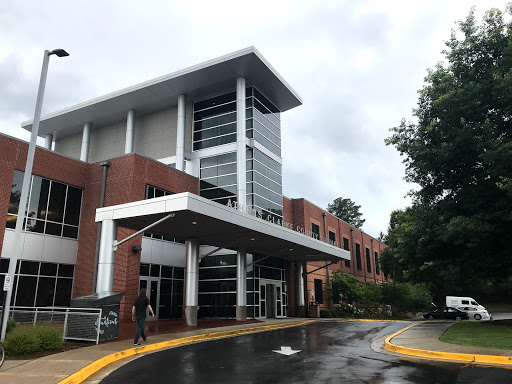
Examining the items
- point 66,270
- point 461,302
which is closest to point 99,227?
point 66,270

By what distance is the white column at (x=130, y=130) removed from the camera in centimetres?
3334

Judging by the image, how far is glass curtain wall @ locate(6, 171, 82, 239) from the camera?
70.2ft

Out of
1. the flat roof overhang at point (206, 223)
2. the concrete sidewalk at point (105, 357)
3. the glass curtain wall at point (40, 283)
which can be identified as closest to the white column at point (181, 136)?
the flat roof overhang at point (206, 223)

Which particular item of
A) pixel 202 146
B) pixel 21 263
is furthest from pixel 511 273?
Answer: pixel 21 263

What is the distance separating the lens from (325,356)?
1126 cm

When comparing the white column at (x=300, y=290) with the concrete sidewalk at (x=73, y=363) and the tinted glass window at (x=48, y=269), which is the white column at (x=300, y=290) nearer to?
the tinted glass window at (x=48, y=269)

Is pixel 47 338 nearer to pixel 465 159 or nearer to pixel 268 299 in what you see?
pixel 465 159

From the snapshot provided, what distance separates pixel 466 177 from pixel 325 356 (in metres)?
12.0

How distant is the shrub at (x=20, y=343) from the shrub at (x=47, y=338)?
30 cm

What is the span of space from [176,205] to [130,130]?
19.3 m

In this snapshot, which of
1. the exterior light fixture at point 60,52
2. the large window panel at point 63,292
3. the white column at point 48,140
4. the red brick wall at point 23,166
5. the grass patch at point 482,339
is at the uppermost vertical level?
the white column at point 48,140

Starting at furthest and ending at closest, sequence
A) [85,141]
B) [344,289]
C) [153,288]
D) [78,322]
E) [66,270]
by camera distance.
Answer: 1. [344,289]
2. [85,141]
3. [153,288]
4. [66,270]
5. [78,322]

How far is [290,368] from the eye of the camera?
9414 millimetres

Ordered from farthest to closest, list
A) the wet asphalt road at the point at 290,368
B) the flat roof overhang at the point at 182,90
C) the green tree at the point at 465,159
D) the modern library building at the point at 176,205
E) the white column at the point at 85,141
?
1. the white column at the point at 85,141
2. the flat roof overhang at the point at 182,90
3. the modern library building at the point at 176,205
4. the green tree at the point at 465,159
5. the wet asphalt road at the point at 290,368
